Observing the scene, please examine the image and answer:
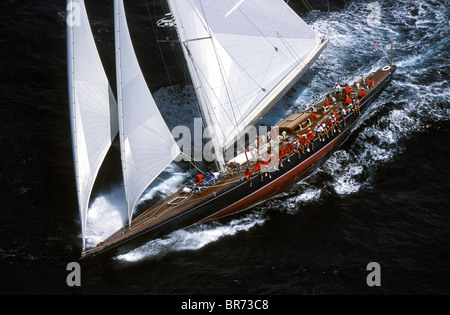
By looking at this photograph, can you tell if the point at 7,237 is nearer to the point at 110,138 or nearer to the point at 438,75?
the point at 110,138

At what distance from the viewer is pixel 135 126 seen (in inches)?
1161

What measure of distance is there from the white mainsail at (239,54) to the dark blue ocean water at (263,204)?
484cm

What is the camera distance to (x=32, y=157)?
36719 millimetres

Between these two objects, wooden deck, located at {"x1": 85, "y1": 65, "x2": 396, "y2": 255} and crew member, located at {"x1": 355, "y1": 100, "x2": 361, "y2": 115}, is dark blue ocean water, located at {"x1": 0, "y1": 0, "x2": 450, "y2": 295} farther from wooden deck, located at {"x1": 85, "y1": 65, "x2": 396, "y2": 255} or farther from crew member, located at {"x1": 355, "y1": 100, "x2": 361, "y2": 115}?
crew member, located at {"x1": 355, "y1": 100, "x2": 361, "y2": 115}

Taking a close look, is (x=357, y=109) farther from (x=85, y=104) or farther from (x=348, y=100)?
(x=85, y=104)

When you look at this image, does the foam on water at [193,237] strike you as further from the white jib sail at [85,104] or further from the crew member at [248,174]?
the white jib sail at [85,104]

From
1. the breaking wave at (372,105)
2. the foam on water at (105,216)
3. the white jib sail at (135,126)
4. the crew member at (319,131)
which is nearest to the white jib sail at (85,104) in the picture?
the white jib sail at (135,126)

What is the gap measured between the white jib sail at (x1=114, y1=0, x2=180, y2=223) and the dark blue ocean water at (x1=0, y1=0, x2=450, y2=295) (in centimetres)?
456

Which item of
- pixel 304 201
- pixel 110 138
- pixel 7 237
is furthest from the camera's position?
pixel 304 201

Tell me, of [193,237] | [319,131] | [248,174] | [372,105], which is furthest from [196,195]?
[372,105]

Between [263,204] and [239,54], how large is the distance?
9745 mm

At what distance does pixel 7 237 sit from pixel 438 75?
3436 centimetres

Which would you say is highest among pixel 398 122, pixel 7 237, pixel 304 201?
pixel 398 122

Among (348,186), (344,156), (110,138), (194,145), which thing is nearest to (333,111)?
(344,156)
